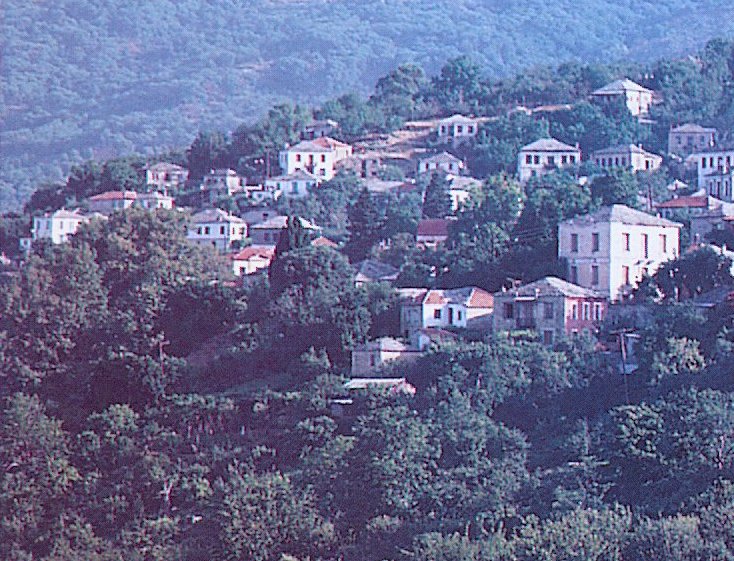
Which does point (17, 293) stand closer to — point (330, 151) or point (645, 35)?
point (330, 151)

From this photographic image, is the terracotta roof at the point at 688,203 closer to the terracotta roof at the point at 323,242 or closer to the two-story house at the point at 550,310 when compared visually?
the terracotta roof at the point at 323,242

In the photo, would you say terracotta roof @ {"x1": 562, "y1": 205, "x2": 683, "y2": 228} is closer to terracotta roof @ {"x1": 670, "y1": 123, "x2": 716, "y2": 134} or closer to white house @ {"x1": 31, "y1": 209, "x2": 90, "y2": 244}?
terracotta roof @ {"x1": 670, "y1": 123, "x2": 716, "y2": 134}

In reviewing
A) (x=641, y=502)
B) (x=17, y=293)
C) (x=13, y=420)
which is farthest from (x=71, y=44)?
(x=641, y=502)

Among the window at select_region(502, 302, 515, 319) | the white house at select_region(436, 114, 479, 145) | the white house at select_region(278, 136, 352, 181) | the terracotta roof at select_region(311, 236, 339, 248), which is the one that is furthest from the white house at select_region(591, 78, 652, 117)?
the window at select_region(502, 302, 515, 319)

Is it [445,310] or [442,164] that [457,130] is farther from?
[445,310]

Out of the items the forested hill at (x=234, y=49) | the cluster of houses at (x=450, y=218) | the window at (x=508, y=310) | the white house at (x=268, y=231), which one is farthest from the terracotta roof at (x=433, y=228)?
the forested hill at (x=234, y=49)

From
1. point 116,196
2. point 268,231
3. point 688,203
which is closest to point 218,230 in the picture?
point 268,231

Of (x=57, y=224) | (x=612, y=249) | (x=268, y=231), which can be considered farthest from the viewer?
(x=57, y=224)
